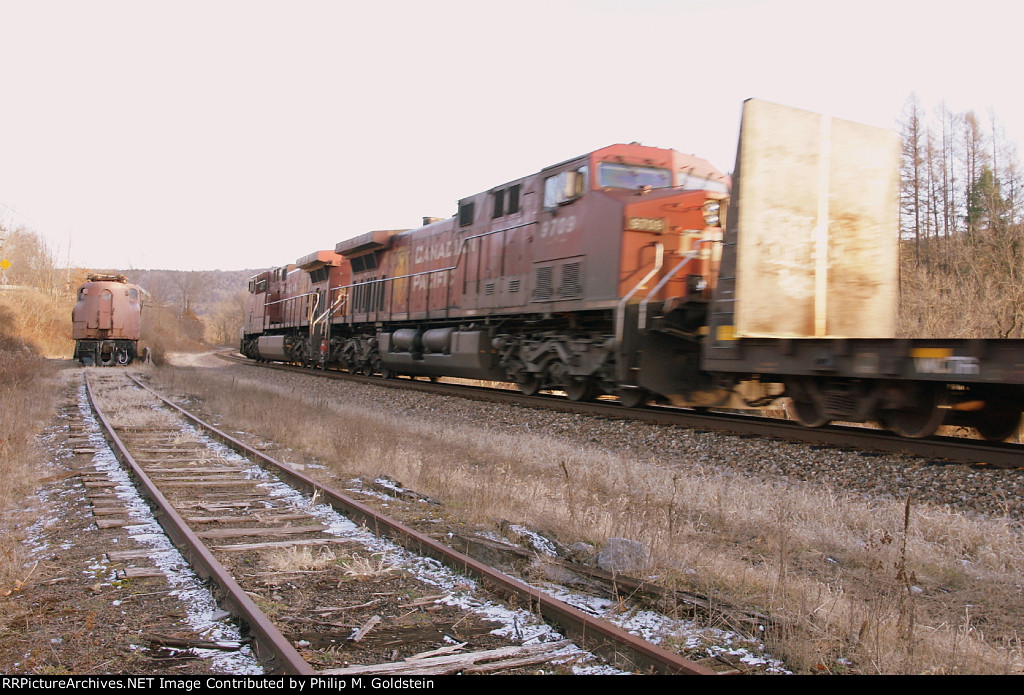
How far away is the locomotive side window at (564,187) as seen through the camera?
10.7 meters

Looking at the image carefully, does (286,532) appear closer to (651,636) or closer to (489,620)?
(489,620)

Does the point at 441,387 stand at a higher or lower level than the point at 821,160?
lower

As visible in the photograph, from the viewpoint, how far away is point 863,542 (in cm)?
483

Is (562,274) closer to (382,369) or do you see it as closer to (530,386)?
(530,386)

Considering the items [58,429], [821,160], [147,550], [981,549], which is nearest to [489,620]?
[147,550]

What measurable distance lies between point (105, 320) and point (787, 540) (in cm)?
2803

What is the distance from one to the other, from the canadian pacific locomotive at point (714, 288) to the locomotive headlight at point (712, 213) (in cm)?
3

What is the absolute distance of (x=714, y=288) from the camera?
834 centimetres

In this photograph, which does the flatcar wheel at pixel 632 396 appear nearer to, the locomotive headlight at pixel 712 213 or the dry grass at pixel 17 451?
the locomotive headlight at pixel 712 213

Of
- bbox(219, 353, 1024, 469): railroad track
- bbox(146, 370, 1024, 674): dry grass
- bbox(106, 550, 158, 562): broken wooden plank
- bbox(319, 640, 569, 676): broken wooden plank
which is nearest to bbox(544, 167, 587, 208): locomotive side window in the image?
bbox(219, 353, 1024, 469): railroad track

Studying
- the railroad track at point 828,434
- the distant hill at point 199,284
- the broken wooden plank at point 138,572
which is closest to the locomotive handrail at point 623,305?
the railroad track at point 828,434

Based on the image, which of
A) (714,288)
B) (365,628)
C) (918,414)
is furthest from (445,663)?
(714,288)

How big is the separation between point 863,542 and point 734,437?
3.26 meters

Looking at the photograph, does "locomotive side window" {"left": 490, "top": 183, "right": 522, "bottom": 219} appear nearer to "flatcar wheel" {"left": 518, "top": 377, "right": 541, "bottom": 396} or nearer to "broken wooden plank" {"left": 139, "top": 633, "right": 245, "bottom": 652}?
"flatcar wheel" {"left": 518, "top": 377, "right": 541, "bottom": 396}
